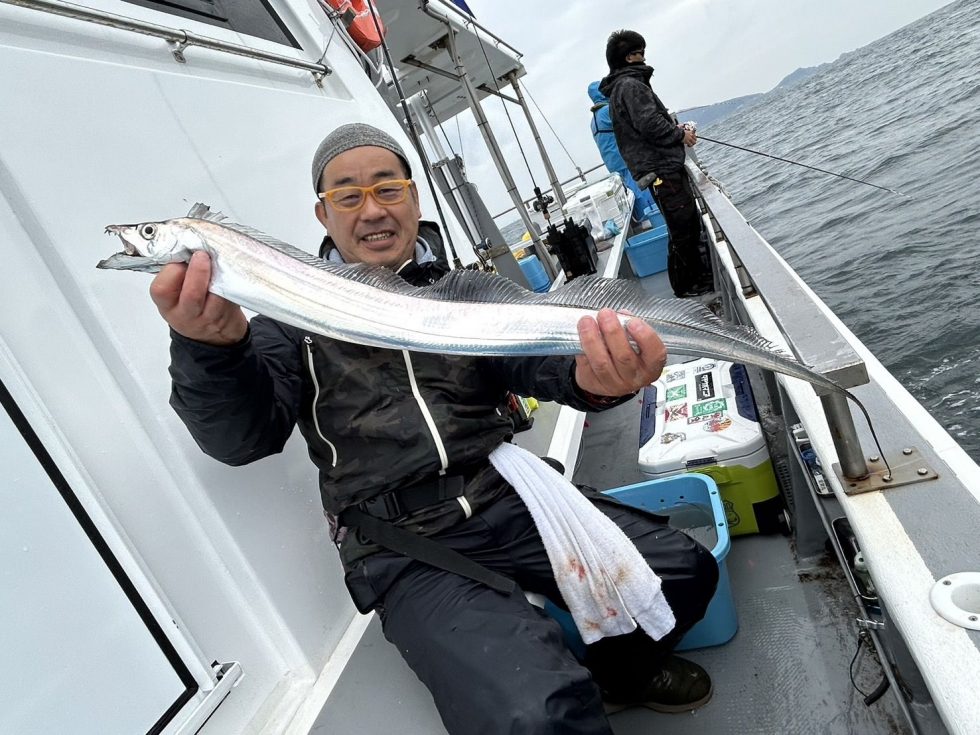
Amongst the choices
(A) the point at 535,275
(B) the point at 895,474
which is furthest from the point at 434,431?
(A) the point at 535,275

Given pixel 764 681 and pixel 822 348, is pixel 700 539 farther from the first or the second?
pixel 822 348

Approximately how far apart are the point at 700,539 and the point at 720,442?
1.77 feet

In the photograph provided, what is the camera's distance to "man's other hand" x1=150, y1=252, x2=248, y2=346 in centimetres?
148

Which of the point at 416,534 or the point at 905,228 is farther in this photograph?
the point at 905,228

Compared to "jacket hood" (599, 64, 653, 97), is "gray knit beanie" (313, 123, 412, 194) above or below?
below

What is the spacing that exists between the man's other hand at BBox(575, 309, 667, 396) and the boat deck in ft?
4.32

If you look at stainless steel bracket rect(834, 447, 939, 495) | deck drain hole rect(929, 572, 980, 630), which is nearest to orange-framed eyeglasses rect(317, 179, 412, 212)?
stainless steel bracket rect(834, 447, 939, 495)

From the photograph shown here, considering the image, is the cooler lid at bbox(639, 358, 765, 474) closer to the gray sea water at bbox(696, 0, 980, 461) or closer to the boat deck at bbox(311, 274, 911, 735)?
the boat deck at bbox(311, 274, 911, 735)

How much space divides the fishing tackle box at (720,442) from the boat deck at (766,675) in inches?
8.2

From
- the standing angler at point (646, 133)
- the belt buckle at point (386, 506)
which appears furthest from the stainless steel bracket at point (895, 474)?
the standing angler at point (646, 133)

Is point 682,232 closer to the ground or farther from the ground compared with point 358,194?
closer to the ground

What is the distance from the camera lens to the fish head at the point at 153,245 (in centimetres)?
143

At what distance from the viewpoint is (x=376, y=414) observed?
6.56 ft

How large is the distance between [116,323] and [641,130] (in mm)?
5327
